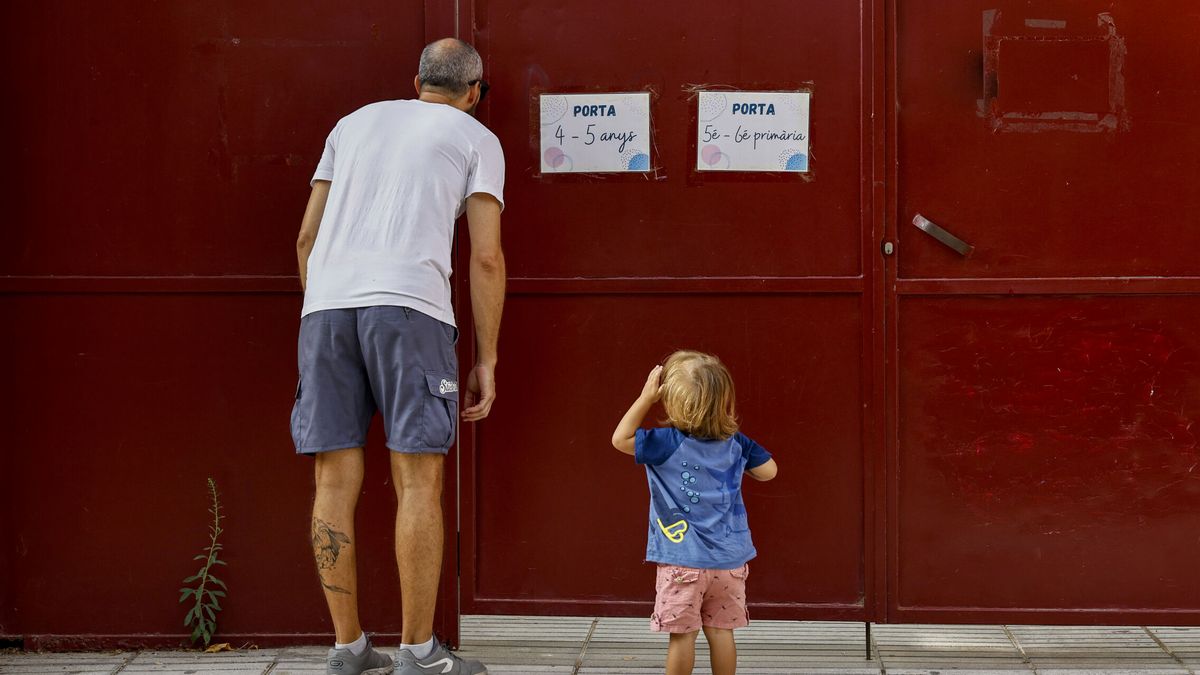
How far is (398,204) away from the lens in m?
3.47

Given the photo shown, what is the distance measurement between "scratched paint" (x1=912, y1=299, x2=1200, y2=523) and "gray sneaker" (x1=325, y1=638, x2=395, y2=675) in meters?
1.78

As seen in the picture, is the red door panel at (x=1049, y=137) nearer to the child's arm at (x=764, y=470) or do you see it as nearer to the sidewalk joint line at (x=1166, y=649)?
the child's arm at (x=764, y=470)

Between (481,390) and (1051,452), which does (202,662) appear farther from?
(1051,452)

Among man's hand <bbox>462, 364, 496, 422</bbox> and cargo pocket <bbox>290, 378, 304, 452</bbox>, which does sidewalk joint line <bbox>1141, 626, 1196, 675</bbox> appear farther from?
cargo pocket <bbox>290, 378, 304, 452</bbox>

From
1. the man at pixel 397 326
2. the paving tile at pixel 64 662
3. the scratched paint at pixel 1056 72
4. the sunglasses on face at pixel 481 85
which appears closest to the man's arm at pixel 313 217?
the man at pixel 397 326

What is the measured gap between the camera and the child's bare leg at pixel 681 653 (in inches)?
132

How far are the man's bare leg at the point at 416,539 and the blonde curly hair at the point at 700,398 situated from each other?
692mm

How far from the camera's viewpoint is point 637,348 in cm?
403

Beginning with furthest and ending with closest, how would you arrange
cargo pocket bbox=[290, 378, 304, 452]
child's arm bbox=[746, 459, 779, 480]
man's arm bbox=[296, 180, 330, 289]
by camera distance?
man's arm bbox=[296, 180, 330, 289] → cargo pocket bbox=[290, 378, 304, 452] → child's arm bbox=[746, 459, 779, 480]

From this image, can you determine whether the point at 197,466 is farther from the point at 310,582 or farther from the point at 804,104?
the point at 804,104

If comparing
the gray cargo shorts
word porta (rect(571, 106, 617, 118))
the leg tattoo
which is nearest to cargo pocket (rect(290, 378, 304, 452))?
the gray cargo shorts

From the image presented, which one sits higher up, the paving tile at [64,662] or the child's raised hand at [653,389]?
the child's raised hand at [653,389]

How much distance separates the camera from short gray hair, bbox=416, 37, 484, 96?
365 cm

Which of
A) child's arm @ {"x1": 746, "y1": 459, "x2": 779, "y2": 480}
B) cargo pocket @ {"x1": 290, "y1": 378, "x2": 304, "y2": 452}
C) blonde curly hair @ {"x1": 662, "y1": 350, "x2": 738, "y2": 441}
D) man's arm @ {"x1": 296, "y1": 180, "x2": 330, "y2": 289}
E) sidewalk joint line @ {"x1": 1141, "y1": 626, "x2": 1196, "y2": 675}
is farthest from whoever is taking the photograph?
sidewalk joint line @ {"x1": 1141, "y1": 626, "x2": 1196, "y2": 675}
